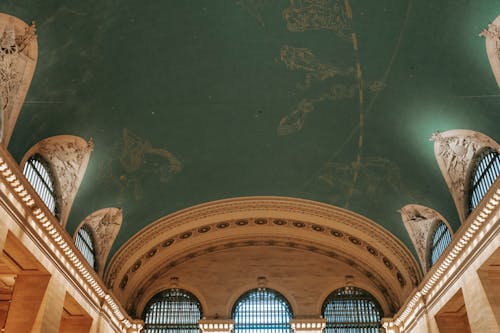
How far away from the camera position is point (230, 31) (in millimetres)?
14070

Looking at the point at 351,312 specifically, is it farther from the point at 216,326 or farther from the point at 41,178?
the point at 41,178

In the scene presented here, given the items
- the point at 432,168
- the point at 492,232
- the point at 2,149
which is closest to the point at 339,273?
the point at 432,168

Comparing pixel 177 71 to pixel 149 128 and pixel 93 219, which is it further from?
pixel 93 219

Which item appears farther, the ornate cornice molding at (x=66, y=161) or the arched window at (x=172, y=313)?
the arched window at (x=172, y=313)

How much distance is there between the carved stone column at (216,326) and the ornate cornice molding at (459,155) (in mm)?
10979

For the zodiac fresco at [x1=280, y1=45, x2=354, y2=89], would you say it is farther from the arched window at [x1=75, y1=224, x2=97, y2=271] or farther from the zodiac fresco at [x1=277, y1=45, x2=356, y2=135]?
the arched window at [x1=75, y1=224, x2=97, y2=271]

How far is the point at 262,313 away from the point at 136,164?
9.61 m

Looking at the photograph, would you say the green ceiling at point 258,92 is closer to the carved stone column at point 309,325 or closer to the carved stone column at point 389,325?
the carved stone column at point 389,325

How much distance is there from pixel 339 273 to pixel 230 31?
13.8m

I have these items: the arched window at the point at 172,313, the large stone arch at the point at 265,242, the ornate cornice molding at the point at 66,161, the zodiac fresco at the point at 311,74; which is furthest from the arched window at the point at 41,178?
the arched window at the point at 172,313

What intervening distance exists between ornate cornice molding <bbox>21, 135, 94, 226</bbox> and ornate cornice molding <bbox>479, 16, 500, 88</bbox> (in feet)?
35.5

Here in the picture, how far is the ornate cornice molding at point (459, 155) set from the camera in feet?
49.8

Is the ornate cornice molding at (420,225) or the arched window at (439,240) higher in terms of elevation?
the ornate cornice molding at (420,225)

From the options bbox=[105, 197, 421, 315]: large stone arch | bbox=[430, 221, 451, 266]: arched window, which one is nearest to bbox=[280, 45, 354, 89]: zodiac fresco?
bbox=[430, 221, 451, 266]: arched window
